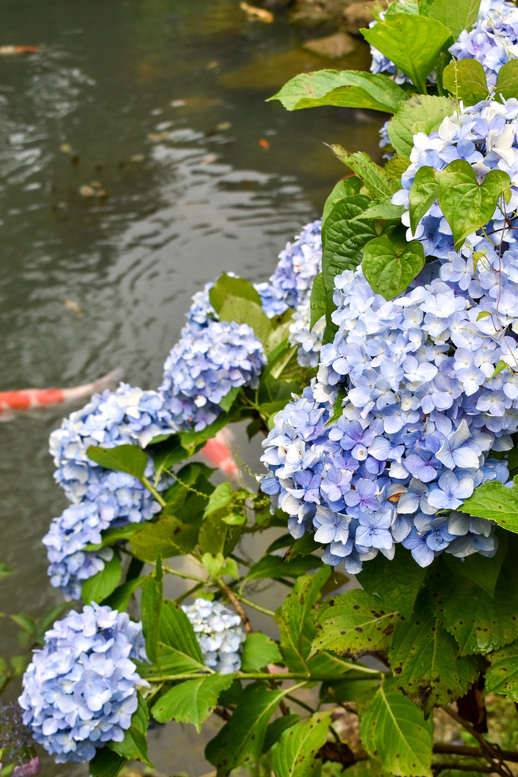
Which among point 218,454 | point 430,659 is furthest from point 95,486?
point 218,454

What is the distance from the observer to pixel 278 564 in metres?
1.67

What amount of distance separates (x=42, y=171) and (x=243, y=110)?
195 centimetres

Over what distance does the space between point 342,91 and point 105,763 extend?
1212 mm

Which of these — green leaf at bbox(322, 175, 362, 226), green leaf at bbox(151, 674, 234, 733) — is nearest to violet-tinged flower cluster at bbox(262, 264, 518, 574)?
green leaf at bbox(322, 175, 362, 226)

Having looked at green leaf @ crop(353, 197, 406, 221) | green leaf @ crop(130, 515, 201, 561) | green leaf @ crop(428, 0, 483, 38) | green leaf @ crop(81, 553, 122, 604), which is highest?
green leaf @ crop(428, 0, 483, 38)

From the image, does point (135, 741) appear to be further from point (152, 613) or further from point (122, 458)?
point (122, 458)

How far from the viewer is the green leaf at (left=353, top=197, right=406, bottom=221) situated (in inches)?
39.1

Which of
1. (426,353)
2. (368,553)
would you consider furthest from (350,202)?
(368,553)

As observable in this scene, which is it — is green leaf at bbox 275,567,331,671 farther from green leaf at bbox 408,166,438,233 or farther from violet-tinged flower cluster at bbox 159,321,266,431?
green leaf at bbox 408,166,438,233

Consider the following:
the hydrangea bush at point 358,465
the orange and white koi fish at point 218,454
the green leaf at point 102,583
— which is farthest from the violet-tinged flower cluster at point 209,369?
the orange and white koi fish at point 218,454

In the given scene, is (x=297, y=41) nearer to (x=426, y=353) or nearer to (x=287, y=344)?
(x=287, y=344)

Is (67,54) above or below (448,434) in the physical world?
below

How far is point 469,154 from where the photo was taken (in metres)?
0.93

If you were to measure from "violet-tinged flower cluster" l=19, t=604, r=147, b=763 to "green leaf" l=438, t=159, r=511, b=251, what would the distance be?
95cm
